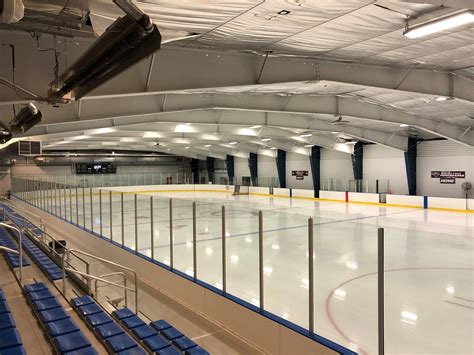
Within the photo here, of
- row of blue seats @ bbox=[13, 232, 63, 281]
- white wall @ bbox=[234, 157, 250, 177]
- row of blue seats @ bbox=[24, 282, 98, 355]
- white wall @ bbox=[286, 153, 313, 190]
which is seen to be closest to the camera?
row of blue seats @ bbox=[24, 282, 98, 355]

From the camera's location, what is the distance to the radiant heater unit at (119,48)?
11.5ft

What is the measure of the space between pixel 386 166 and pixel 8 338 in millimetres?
25880

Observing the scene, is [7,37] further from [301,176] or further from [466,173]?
[301,176]

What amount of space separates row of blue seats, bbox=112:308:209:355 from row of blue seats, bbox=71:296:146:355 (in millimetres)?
217

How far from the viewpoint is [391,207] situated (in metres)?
21.7

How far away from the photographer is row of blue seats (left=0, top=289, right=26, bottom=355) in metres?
3.67

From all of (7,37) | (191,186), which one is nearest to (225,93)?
(7,37)

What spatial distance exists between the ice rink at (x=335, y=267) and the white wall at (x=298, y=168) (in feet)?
75.5

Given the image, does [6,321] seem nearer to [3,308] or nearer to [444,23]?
[3,308]

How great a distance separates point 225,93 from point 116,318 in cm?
861

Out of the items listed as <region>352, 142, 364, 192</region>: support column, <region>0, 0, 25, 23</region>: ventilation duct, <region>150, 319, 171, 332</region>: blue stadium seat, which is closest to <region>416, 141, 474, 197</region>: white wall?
<region>352, 142, 364, 192</region>: support column

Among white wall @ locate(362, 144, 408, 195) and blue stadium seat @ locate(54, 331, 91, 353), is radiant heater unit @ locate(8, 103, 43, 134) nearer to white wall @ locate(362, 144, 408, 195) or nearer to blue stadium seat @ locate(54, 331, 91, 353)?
blue stadium seat @ locate(54, 331, 91, 353)

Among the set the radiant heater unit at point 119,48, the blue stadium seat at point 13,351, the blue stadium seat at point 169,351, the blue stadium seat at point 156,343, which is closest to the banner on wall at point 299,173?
the radiant heater unit at point 119,48

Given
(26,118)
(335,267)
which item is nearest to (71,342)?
(335,267)
